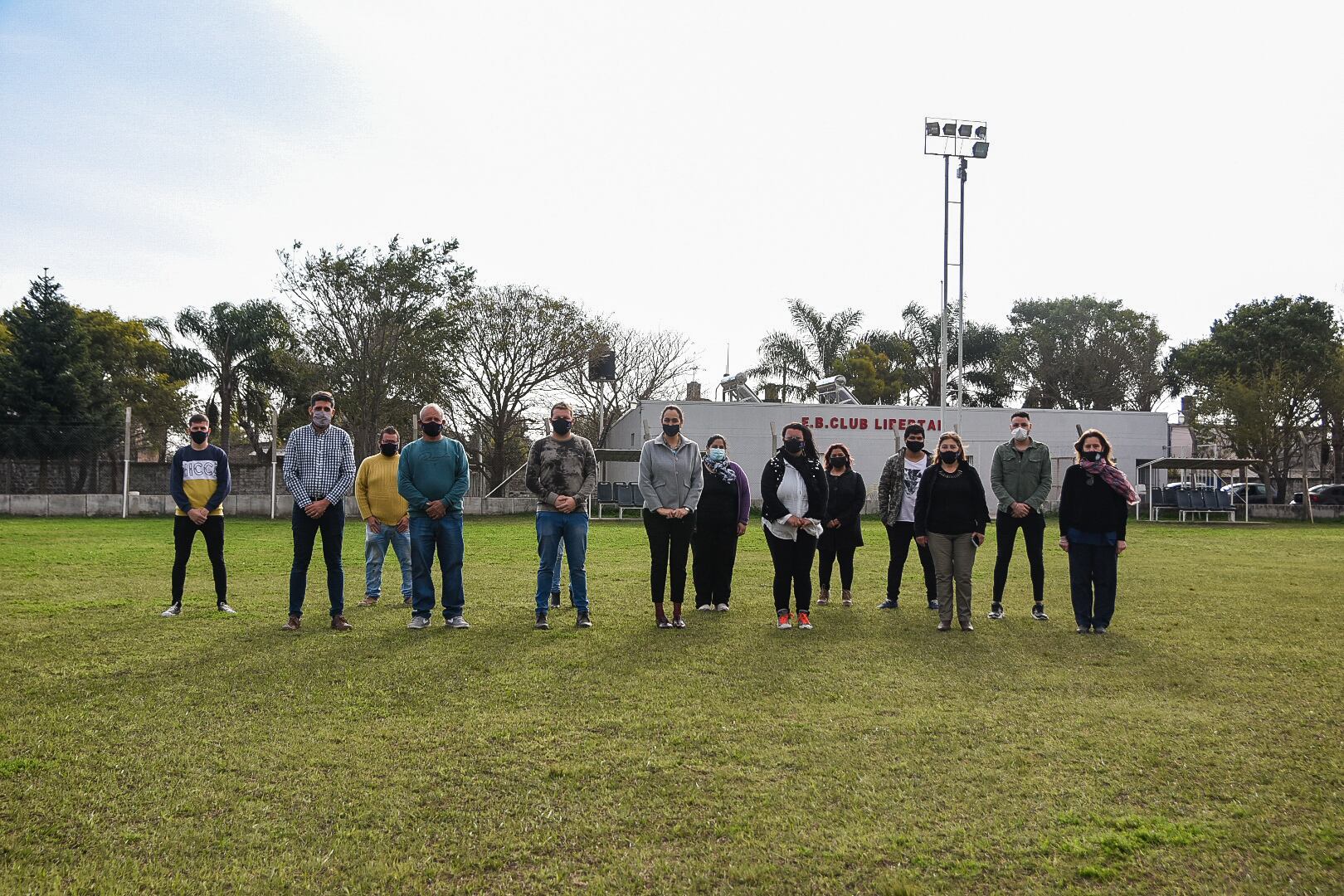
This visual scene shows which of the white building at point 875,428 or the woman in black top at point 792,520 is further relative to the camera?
the white building at point 875,428

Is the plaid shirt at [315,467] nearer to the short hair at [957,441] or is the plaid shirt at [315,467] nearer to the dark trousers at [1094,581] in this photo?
the short hair at [957,441]

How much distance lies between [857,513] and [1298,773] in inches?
220

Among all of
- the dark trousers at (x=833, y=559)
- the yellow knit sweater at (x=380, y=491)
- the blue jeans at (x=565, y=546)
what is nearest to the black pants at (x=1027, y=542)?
the dark trousers at (x=833, y=559)

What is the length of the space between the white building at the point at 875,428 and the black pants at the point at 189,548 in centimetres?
2263

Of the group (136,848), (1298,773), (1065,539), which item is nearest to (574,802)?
(136,848)

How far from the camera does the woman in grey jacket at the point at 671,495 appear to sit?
324 inches

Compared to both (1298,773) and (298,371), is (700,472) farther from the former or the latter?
(298,371)

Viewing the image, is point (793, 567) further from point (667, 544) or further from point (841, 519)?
point (841, 519)

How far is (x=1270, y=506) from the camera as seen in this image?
1264 inches

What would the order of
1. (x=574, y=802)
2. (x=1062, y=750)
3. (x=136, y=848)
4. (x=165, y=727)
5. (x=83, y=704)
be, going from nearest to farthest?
(x=136, y=848)
(x=574, y=802)
(x=1062, y=750)
(x=165, y=727)
(x=83, y=704)

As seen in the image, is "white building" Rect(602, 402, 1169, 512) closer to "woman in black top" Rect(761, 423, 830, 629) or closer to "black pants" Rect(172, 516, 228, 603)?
"black pants" Rect(172, 516, 228, 603)

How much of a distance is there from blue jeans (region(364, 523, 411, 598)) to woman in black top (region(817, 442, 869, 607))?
12.4 ft

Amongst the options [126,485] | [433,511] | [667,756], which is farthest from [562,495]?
[126,485]

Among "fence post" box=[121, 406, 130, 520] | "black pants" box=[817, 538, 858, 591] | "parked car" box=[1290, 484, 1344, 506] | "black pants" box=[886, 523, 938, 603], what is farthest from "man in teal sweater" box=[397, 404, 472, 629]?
"parked car" box=[1290, 484, 1344, 506]
